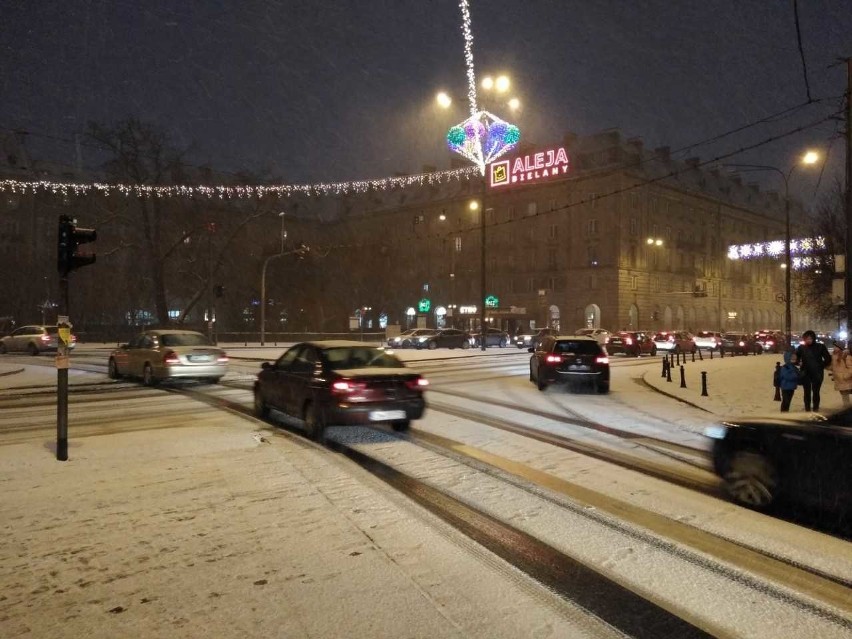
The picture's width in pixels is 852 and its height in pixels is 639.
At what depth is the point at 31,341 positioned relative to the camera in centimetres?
3800

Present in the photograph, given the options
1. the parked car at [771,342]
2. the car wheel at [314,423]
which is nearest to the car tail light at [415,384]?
the car wheel at [314,423]

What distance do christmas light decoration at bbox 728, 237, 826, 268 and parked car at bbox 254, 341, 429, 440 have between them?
2898 cm

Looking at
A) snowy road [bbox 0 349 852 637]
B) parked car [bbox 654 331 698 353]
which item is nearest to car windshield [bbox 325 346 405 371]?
snowy road [bbox 0 349 852 637]

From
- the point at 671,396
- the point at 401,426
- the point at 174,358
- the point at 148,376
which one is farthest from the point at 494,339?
the point at 401,426

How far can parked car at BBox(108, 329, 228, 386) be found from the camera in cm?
1739

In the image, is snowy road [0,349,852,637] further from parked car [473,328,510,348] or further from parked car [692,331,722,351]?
parked car [692,331,722,351]

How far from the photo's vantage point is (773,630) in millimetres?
3857

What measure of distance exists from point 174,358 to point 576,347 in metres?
10.6

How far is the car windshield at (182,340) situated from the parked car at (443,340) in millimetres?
27709

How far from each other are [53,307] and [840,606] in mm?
60802

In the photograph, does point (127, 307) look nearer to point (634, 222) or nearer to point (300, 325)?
point (300, 325)

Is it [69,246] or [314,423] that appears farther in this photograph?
[314,423]

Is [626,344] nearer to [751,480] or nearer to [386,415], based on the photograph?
[386,415]

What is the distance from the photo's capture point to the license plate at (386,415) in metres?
9.73
